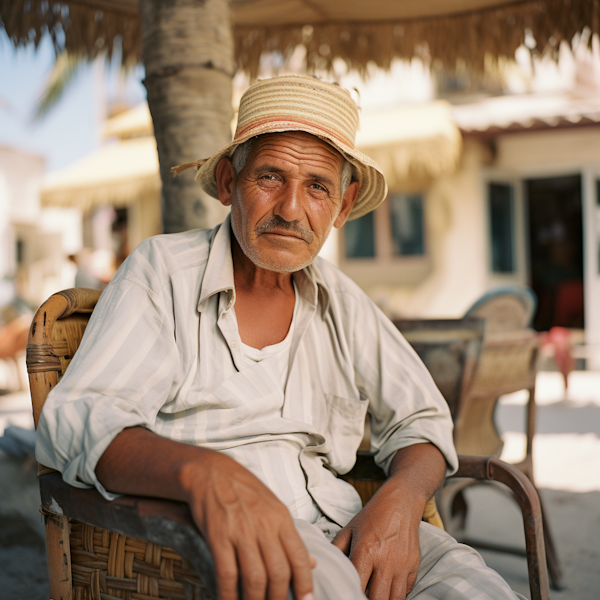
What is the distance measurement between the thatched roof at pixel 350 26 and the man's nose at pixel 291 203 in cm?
214

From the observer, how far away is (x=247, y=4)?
3.23 m

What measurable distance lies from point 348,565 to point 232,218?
0.93 meters

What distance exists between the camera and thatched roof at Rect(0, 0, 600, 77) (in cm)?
314

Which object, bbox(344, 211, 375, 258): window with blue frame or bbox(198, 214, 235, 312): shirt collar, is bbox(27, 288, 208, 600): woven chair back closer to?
bbox(198, 214, 235, 312): shirt collar

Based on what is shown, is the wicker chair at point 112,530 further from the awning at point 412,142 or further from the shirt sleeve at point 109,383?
the awning at point 412,142

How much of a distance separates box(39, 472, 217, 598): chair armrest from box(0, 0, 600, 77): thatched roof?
9.18ft

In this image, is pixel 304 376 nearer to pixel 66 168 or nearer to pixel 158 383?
pixel 158 383

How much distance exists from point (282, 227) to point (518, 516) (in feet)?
8.53

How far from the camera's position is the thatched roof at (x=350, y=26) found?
10.3 ft

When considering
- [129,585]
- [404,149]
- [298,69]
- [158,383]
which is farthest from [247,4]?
[404,149]

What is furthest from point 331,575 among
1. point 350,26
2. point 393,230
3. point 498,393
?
point 393,230

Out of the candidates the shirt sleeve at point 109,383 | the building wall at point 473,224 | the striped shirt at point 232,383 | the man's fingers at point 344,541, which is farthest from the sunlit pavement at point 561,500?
the building wall at point 473,224

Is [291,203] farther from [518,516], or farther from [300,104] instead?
[518,516]

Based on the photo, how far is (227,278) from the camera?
147 cm
